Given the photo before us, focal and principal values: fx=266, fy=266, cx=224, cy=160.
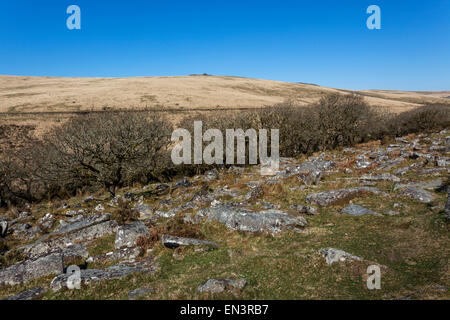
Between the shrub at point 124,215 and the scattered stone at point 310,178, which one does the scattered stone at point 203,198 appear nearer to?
the shrub at point 124,215

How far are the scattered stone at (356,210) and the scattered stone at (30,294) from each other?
13.5m

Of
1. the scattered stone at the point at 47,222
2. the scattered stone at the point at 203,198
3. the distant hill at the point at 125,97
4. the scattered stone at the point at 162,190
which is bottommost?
the scattered stone at the point at 47,222

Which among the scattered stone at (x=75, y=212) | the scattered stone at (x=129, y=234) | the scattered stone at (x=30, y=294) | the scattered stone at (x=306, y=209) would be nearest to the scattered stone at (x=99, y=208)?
the scattered stone at (x=75, y=212)

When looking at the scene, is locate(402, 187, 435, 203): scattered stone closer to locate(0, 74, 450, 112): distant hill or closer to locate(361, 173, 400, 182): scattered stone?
locate(361, 173, 400, 182): scattered stone

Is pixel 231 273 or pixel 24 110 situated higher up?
pixel 24 110

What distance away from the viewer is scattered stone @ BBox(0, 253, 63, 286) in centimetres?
992

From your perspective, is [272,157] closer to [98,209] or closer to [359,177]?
[359,177]

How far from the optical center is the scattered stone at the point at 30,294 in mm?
8516

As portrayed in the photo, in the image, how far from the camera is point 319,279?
842 centimetres

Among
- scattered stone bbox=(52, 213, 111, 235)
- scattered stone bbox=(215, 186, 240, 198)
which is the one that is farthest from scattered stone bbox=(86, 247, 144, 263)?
scattered stone bbox=(215, 186, 240, 198)

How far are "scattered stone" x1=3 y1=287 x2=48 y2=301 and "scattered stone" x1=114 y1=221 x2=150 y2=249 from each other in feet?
11.4
